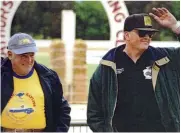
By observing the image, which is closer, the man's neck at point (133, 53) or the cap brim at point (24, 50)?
the cap brim at point (24, 50)

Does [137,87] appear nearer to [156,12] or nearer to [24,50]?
[156,12]

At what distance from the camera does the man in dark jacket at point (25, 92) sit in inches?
88.5

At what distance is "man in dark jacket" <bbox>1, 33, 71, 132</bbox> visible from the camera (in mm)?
2248

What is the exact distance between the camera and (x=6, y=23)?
6.77 metres

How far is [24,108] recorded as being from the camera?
2254 millimetres

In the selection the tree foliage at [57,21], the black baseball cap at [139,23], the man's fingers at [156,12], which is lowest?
the black baseball cap at [139,23]

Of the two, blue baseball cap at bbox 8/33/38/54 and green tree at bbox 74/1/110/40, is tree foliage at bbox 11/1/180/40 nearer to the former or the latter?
green tree at bbox 74/1/110/40

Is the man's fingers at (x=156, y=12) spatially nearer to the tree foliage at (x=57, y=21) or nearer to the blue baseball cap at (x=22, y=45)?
the blue baseball cap at (x=22, y=45)

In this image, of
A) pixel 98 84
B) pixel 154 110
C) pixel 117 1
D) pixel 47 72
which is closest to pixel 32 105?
pixel 47 72

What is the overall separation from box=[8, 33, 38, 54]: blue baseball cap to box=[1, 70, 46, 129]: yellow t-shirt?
0.45 ft

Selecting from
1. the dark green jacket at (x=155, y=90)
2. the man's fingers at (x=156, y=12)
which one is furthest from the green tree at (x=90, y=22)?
the dark green jacket at (x=155, y=90)

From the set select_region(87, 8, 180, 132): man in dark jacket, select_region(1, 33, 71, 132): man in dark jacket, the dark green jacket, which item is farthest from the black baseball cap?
select_region(1, 33, 71, 132): man in dark jacket

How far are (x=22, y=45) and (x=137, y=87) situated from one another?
578 mm

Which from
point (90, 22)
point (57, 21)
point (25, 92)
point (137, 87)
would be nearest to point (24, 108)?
point (25, 92)
